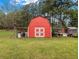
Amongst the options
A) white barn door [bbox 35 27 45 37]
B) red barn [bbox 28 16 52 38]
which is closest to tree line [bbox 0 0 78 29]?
red barn [bbox 28 16 52 38]

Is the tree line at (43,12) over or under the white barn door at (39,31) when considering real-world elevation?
over

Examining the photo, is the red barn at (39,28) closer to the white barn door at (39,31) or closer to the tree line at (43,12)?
the white barn door at (39,31)

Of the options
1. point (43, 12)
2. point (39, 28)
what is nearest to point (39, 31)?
point (39, 28)

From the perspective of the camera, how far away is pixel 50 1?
16984mm

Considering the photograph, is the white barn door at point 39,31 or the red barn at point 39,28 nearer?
the white barn door at point 39,31

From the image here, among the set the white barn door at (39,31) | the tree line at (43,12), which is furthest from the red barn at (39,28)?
the tree line at (43,12)

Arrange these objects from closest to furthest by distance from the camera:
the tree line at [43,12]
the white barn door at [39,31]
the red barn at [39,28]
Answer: the white barn door at [39,31] → the red barn at [39,28] → the tree line at [43,12]

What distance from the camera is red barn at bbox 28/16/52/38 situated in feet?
40.2

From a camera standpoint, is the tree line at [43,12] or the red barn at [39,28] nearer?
the red barn at [39,28]

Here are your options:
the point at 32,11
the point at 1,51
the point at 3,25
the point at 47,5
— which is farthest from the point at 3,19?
the point at 1,51

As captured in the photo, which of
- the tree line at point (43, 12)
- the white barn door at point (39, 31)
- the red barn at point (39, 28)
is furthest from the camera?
the tree line at point (43, 12)

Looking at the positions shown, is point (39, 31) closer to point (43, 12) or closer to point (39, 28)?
point (39, 28)

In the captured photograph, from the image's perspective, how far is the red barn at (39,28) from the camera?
12.2 metres

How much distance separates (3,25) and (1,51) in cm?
1395
